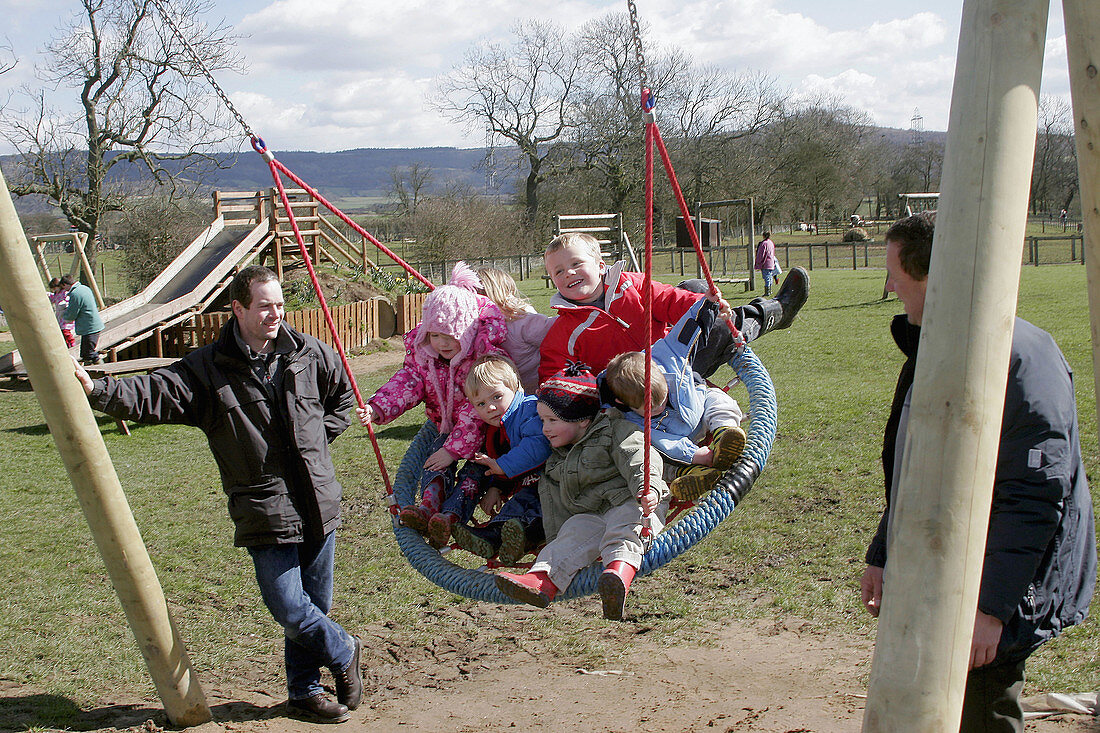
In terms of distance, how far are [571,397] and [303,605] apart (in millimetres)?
1388

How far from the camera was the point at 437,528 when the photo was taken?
12.4 ft

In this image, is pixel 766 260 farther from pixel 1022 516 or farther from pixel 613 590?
pixel 1022 516

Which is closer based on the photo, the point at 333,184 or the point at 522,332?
the point at 522,332

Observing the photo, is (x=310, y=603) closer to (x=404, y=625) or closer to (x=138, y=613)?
(x=138, y=613)

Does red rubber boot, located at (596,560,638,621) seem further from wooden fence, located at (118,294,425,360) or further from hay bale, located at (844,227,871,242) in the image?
hay bale, located at (844,227,871,242)

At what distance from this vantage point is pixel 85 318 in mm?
11570

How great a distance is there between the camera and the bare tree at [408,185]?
45787 millimetres

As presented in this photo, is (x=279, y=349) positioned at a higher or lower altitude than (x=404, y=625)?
higher

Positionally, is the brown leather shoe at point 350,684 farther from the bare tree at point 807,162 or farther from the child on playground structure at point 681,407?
the bare tree at point 807,162

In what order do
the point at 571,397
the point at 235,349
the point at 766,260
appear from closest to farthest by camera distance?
A: the point at 571,397
the point at 235,349
the point at 766,260

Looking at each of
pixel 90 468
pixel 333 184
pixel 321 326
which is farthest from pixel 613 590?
pixel 333 184

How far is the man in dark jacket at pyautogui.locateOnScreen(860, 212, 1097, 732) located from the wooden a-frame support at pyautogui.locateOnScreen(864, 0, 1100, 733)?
234 mm

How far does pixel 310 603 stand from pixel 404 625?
1.49 metres

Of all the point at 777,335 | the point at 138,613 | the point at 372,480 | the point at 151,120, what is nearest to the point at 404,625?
the point at 138,613
